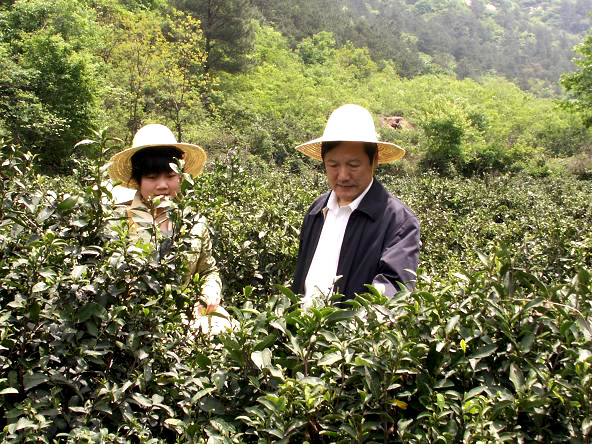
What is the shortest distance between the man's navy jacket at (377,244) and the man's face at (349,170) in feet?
0.18

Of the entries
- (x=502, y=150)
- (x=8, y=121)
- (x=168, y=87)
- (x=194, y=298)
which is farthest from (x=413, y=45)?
(x=194, y=298)

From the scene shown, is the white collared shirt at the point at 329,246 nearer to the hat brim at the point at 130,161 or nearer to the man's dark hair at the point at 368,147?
the man's dark hair at the point at 368,147

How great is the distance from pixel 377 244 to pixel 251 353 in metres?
1.01

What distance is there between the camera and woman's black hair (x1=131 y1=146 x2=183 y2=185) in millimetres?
2484

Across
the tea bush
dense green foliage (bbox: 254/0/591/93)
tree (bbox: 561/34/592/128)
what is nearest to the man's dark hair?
the tea bush

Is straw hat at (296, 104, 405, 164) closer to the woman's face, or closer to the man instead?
the man

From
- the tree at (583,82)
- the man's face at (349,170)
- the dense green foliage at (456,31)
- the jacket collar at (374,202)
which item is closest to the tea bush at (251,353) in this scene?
the jacket collar at (374,202)

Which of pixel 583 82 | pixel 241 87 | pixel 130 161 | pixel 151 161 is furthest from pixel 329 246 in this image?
pixel 241 87

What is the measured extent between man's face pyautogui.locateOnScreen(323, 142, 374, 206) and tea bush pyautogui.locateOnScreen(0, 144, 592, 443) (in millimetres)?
797

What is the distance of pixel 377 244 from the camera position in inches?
85.7

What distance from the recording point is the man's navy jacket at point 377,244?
2.09 meters

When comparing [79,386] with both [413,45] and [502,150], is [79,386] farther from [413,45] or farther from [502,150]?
[413,45]

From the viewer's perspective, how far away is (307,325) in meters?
1.34

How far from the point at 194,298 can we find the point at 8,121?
13.7 metres
